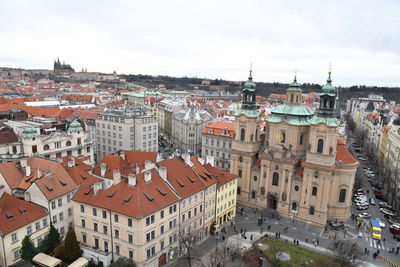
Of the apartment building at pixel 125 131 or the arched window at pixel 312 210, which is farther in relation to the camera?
the apartment building at pixel 125 131

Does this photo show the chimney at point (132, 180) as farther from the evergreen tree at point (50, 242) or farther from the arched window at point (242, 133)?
the arched window at point (242, 133)

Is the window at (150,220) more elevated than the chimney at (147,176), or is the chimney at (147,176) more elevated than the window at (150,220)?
the chimney at (147,176)

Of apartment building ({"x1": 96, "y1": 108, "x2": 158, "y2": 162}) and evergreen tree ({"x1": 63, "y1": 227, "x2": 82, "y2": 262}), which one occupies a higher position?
apartment building ({"x1": 96, "y1": 108, "x2": 158, "y2": 162})

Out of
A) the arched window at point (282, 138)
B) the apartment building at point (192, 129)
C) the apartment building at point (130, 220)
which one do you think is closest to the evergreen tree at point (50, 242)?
the apartment building at point (130, 220)

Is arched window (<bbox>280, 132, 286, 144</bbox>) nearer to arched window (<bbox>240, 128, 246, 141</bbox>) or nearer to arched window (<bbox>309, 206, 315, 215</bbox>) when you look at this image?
arched window (<bbox>240, 128, 246, 141</bbox>)

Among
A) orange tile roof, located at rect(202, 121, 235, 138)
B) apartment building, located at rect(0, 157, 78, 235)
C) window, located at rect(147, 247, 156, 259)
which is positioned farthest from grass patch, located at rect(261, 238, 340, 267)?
orange tile roof, located at rect(202, 121, 235, 138)

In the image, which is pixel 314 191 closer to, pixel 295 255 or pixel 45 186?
pixel 295 255
